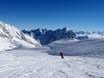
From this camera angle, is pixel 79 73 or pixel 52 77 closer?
pixel 52 77

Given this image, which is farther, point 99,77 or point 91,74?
point 91,74

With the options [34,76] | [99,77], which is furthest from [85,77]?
[34,76]

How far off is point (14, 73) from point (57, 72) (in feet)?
14.0

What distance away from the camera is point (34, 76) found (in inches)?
732

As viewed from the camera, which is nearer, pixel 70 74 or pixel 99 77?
pixel 99 77

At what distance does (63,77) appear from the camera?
18.2m

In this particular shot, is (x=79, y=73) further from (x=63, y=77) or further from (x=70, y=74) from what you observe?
(x=63, y=77)

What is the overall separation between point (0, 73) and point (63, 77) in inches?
253

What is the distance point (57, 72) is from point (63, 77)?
214 cm

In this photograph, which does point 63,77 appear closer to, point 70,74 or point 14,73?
point 70,74

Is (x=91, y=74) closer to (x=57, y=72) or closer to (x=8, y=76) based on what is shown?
(x=57, y=72)

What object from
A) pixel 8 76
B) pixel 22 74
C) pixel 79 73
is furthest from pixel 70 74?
pixel 8 76

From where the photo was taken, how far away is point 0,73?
66.0ft

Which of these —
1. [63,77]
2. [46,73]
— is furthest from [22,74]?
[63,77]
